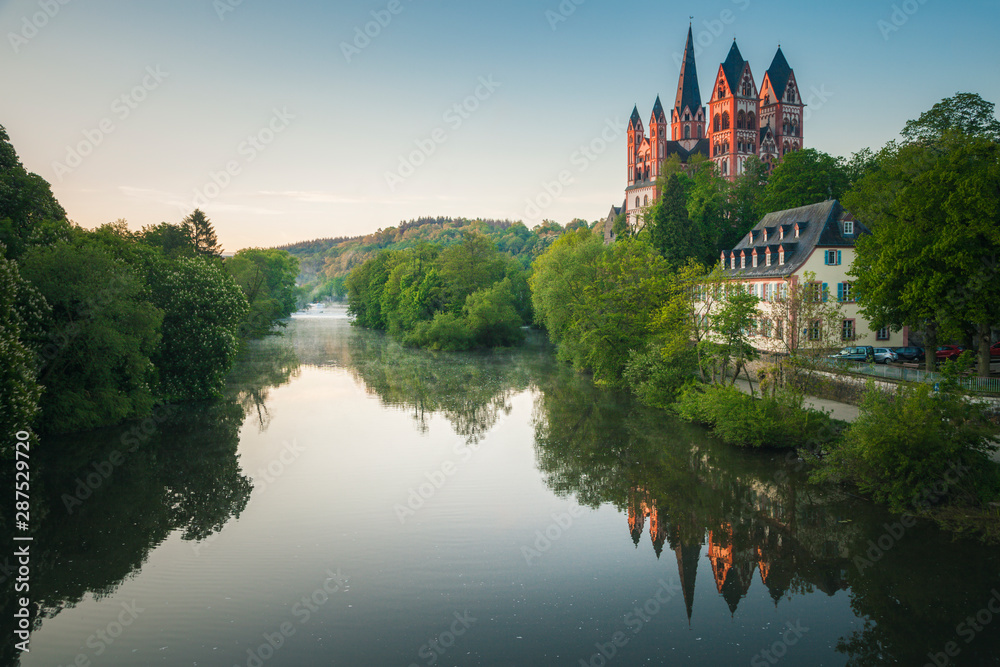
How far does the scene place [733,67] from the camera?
92000 mm

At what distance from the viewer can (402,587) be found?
1395 centimetres

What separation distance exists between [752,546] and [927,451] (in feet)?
16.6

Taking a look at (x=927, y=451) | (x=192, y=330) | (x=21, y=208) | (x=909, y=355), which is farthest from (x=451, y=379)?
(x=927, y=451)

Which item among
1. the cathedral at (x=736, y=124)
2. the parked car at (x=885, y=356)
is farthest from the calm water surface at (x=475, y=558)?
the cathedral at (x=736, y=124)

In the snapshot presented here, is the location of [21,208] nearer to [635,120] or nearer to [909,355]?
[909,355]

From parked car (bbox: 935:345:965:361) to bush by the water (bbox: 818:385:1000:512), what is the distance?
18254 mm

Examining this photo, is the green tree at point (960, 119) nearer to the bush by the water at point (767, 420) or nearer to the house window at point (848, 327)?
the house window at point (848, 327)

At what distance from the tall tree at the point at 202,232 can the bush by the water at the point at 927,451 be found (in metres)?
58.4

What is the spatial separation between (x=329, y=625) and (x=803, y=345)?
17.4m

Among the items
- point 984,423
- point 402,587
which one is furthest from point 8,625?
point 984,423

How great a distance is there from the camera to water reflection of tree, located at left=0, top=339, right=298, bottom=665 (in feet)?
46.8

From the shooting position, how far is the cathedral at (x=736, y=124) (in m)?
91.1

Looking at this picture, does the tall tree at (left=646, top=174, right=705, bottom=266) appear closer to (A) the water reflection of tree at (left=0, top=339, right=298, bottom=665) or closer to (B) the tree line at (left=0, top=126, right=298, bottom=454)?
(B) the tree line at (left=0, top=126, right=298, bottom=454)

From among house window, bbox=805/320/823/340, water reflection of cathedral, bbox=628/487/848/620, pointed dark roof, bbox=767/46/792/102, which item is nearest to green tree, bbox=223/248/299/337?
water reflection of cathedral, bbox=628/487/848/620
